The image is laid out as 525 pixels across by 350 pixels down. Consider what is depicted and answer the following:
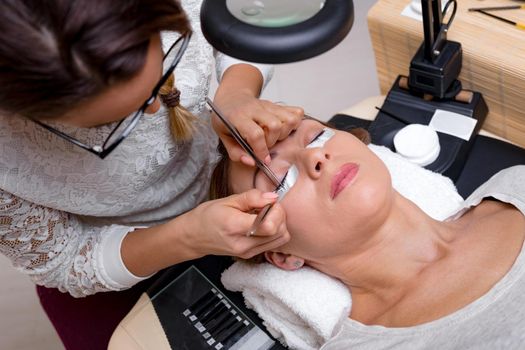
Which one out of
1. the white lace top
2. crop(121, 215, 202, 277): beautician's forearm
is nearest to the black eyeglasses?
the white lace top

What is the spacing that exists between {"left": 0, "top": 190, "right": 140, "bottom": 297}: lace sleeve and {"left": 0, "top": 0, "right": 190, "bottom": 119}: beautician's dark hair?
345mm

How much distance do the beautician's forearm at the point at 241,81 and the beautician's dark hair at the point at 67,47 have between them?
487 mm

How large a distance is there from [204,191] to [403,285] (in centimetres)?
49

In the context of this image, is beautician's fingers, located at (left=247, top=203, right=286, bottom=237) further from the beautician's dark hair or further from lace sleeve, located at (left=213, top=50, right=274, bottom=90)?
lace sleeve, located at (left=213, top=50, right=274, bottom=90)

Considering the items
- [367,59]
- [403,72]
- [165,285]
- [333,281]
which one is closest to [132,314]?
[165,285]

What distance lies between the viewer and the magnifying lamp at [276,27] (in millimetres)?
659

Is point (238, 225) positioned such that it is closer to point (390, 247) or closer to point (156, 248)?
point (156, 248)

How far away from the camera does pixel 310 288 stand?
1.12 metres

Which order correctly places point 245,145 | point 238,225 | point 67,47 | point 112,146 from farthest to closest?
point 245,145 < point 238,225 < point 112,146 < point 67,47

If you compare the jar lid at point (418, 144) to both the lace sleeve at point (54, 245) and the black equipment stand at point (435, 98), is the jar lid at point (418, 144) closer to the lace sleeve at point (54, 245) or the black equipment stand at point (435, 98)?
the black equipment stand at point (435, 98)

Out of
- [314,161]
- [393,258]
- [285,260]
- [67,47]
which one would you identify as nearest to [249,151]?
[314,161]

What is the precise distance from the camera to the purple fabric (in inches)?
51.8

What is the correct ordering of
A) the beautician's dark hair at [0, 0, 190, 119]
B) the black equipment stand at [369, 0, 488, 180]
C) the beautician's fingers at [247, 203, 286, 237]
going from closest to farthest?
the beautician's dark hair at [0, 0, 190, 119]
the beautician's fingers at [247, 203, 286, 237]
the black equipment stand at [369, 0, 488, 180]

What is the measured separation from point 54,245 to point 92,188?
0.42 feet
